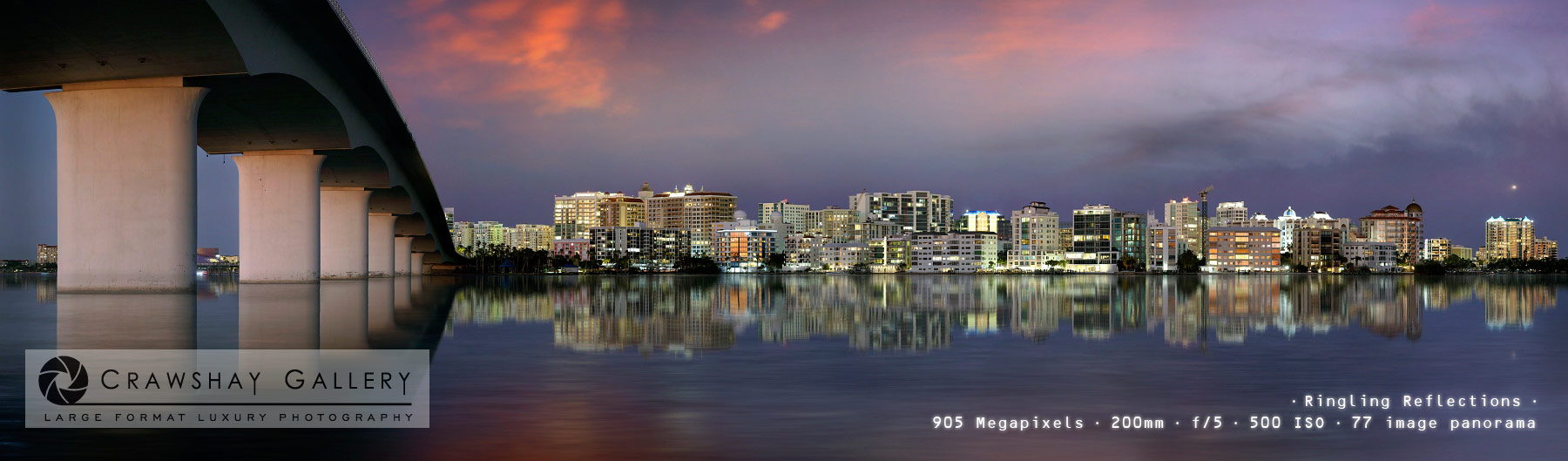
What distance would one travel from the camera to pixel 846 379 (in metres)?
13.4

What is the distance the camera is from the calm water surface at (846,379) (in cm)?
848

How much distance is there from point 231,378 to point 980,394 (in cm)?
844

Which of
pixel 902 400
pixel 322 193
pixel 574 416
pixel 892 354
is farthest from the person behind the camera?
pixel 322 193

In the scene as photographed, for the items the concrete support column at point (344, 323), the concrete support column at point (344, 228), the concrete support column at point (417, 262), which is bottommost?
the concrete support column at point (417, 262)

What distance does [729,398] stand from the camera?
11.3 m

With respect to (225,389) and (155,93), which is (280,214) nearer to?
(155,93)

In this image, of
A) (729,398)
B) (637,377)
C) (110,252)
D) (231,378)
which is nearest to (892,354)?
(637,377)

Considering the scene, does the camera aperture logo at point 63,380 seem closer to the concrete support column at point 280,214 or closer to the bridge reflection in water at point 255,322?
the bridge reflection in water at point 255,322

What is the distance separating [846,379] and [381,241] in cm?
7992

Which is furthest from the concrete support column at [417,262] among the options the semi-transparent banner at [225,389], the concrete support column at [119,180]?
the semi-transparent banner at [225,389]

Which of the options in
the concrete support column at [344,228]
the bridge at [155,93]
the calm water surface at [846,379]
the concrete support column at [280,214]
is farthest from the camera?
the concrete support column at [344,228]

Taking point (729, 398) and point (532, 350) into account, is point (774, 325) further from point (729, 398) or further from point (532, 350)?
point (729, 398)

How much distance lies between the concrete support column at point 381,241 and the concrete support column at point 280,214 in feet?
103

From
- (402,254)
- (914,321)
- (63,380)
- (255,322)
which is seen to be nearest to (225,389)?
(63,380)
